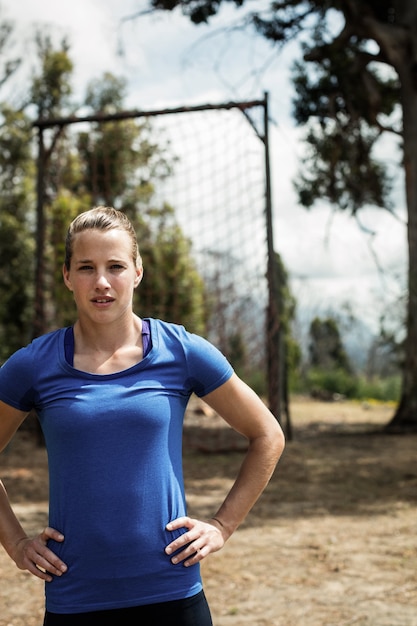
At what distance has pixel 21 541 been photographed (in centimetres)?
172

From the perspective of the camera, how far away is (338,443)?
9750 millimetres

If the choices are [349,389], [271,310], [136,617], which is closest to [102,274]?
[136,617]

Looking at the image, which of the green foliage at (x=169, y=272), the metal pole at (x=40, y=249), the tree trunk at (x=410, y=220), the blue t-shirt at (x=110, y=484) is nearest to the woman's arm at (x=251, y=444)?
the blue t-shirt at (x=110, y=484)

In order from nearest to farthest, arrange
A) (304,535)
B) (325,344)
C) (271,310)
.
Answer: (304,535) < (271,310) < (325,344)

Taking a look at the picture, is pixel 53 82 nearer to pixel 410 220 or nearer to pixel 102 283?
pixel 410 220

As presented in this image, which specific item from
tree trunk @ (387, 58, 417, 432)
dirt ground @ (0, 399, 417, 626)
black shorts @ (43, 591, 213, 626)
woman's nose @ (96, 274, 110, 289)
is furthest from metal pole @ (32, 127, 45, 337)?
black shorts @ (43, 591, 213, 626)

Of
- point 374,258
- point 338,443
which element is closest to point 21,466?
point 338,443

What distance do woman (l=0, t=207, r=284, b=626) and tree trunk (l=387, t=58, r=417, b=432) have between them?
9.06m

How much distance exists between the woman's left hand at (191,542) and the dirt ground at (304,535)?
75.8 inches

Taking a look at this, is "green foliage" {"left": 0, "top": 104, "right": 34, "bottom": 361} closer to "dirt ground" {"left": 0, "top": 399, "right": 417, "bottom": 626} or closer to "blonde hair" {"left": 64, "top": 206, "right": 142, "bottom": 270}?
"dirt ground" {"left": 0, "top": 399, "right": 417, "bottom": 626}

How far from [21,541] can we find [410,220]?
968 centimetres

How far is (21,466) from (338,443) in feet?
12.8

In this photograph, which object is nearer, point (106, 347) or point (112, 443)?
point (112, 443)

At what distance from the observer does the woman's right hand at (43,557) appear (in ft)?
5.20
